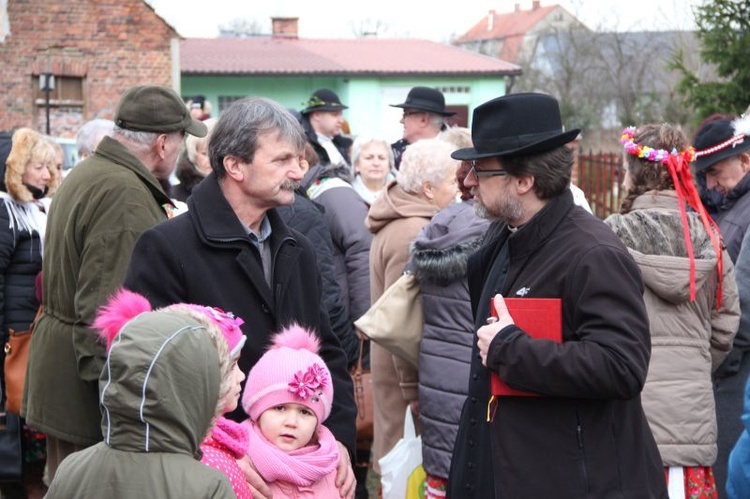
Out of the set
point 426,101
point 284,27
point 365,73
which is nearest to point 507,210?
point 426,101

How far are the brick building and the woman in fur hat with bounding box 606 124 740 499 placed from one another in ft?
77.8

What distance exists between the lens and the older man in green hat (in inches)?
157

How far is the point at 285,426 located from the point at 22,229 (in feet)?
10.5

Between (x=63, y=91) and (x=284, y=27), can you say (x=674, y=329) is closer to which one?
(x=63, y=91)

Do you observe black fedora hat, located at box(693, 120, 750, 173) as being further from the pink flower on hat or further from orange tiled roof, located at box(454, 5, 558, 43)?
orange tiled roof, located at box(454, 5, 558, 43)

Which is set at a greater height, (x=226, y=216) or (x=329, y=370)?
(x=226, y=216)

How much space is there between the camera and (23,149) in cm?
606

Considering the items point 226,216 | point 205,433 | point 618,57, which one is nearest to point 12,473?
point 226,216

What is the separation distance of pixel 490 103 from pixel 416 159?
182 centimetres

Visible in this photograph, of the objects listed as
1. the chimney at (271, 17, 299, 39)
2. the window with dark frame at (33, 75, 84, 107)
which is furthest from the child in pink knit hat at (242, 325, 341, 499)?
the chimney at (271, 17, 299, 39)

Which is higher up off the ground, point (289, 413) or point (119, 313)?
point (119, 313)

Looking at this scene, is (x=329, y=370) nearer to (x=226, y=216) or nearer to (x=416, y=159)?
(x=226, y=216)

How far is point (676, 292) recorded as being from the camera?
4191 mm

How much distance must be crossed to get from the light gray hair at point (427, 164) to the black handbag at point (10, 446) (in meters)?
2.80
